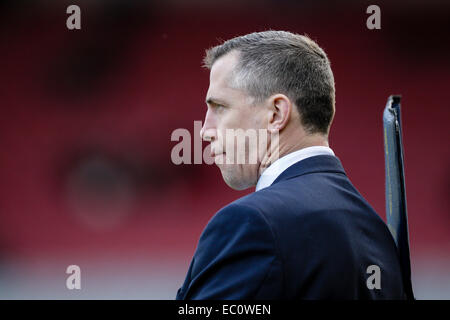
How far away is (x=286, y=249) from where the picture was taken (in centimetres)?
69

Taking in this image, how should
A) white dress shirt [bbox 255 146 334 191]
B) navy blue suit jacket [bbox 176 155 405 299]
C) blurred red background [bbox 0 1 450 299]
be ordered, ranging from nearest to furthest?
1. navy blue suit jacket [bbox 176 155 405 299]
2. white dress shirt [bbox 255 146 334 191]
3. blurred red background [bbox 0 1 450 299]

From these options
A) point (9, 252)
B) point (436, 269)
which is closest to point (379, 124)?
point (436, 269)

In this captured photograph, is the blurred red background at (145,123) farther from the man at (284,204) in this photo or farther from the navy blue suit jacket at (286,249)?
the navy blue suit jacket at (286,249)

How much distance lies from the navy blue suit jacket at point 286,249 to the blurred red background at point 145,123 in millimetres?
2216

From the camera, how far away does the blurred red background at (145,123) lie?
2926mm

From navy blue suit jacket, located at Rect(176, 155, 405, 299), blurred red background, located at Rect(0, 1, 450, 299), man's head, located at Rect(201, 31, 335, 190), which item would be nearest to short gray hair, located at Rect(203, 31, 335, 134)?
man's head, located at Rect(201, 31, 335, 190)

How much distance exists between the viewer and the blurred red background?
293cm

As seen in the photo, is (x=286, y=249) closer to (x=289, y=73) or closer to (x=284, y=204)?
(x=284, y=204)

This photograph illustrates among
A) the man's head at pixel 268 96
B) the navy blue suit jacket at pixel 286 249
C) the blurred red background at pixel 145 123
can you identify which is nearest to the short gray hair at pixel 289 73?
the man's head at pixel 268 96

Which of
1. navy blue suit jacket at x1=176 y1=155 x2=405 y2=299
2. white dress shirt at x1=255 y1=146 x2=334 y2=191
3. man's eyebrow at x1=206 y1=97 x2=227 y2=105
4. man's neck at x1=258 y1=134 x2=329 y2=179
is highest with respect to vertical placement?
man's eyebrow at x1=206 y1=97 x2=227 y2=105

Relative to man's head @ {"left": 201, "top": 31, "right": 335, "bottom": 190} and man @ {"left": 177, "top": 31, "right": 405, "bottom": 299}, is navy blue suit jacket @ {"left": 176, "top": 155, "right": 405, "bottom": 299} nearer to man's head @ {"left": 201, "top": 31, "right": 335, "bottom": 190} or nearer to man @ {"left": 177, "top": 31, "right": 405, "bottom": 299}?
man @ {"left": 177, "top": 31, "right": 405, "bottom": 299}

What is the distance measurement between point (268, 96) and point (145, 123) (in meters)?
2.17

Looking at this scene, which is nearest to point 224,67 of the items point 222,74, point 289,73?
point 222,74
